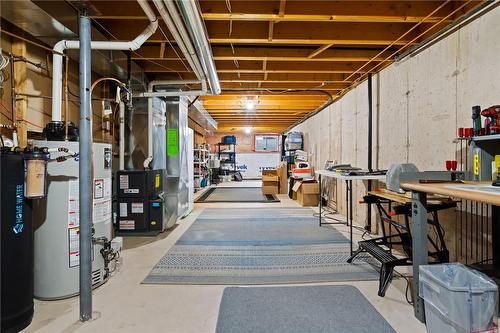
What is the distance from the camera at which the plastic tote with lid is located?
1.26m

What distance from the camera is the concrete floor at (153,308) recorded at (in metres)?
1.61

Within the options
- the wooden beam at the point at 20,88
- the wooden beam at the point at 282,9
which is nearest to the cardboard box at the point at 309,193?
the wooden beam at the point at 282,9

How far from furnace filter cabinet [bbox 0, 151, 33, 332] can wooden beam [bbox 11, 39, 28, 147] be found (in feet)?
2.69

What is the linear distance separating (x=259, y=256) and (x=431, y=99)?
2327 mm

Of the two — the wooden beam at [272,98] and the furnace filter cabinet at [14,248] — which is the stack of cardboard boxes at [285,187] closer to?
the wooden beam at [272,98]

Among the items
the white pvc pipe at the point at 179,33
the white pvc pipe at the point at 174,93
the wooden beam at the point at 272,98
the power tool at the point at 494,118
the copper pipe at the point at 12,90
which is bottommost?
the power tool at the point at 494,118

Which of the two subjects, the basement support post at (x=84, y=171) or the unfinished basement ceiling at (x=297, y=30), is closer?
the basement support post at (x=84, y=171)

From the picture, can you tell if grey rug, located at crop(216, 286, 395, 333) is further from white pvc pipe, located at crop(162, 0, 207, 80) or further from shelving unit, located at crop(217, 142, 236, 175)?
shelving unit, located at crop(217, 142, 236, 175)

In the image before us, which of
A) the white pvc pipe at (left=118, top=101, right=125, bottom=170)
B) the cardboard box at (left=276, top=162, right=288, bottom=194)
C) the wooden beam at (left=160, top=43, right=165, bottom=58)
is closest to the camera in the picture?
the wooden beam at (left=160, top=43, right=165, bottom=58)

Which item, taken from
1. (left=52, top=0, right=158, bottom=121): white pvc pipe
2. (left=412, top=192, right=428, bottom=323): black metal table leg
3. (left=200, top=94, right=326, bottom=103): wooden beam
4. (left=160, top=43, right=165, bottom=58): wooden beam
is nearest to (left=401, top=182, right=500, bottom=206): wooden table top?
(left=412, top=192, right=428, bottom=323): black metal table leg

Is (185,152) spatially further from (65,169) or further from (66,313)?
(66,313)

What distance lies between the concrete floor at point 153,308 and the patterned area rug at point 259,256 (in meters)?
0.15

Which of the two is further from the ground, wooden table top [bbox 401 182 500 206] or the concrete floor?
wooden table top [bbox 401 182 500 206]

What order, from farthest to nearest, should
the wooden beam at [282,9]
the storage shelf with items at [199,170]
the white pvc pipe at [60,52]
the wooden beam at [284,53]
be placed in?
1. the storage shelf with items at [199,170]
2. the wooden beam at [284,53]
3. the wooden beam at [282,9]
4. the white pvc pipe at [60,52]
